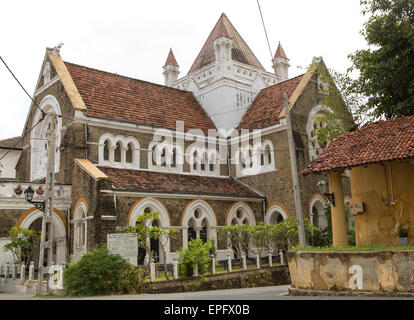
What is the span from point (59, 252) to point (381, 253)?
15.2 m

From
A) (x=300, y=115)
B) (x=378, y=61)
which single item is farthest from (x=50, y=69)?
(x=378, y=61)

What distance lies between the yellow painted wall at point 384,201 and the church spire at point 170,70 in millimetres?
22645

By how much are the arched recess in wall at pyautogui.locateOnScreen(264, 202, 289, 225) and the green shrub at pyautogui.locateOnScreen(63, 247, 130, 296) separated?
11.0m

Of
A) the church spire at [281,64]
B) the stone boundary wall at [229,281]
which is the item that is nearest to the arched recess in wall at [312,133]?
the stone boundary wall at [229,281]

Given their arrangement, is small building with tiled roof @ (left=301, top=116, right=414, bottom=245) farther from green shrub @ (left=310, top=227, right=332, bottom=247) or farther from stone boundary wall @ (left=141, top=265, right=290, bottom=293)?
green shrub @ (left=310, top=227, right=332, bottom=247)

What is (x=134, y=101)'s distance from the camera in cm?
2509

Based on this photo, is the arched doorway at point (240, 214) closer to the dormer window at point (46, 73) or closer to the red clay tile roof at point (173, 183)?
the red clay tile roof at point (173, 183)

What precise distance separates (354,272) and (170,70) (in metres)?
26.7

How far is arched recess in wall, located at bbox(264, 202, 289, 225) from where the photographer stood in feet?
77.2

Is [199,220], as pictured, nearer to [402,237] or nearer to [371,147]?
[371,147]

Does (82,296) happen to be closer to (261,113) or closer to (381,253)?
(381,253)

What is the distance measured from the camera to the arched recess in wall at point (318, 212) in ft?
78.9

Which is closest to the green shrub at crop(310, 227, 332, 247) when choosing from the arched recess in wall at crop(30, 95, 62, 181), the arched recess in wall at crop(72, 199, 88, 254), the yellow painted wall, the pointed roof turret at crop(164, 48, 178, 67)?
the yellow painted wall

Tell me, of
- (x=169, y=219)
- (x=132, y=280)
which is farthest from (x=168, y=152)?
(x=132, y=280)
